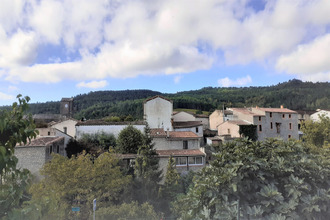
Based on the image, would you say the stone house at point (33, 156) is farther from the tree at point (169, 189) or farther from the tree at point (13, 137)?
the tree at point (13, 137)

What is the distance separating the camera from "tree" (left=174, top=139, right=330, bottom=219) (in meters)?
7.21

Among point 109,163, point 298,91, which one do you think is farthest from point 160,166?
point 298,91

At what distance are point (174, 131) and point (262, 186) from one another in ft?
65.7

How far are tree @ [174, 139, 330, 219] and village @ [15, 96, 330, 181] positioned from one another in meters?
5.80

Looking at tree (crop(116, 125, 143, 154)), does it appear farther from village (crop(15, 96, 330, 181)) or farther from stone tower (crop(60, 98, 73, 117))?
stone tower (crop(60, 98, 73, 117))

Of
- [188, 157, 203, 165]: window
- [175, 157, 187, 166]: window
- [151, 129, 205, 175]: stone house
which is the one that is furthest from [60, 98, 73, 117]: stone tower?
[188, 157, 203, 165]: window

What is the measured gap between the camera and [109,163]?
1623cm

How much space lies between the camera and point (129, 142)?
78.6 feet

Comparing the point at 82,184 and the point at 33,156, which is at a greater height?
the point at 33,156

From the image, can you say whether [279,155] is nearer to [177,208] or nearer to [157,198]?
[177,208]

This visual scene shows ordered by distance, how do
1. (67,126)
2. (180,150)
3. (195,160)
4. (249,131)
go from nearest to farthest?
(195,160), (180,150), (67,126), (249,131)

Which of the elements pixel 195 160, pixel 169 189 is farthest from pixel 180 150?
pixel 169 189

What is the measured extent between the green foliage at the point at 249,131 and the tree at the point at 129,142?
1652cm

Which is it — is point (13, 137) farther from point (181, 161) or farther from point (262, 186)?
point (181, 161)
